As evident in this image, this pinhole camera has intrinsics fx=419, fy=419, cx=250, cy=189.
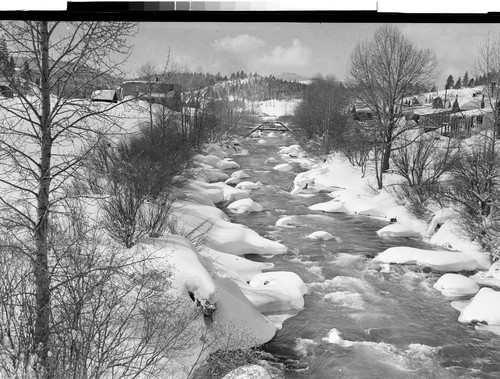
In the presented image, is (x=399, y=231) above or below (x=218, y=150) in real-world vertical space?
below

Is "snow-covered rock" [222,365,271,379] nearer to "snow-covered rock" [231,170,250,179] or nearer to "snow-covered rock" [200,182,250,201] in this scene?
"snow-covered rock" [231,170,250,179]

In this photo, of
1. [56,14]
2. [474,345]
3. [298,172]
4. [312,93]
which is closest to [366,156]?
[312,93]

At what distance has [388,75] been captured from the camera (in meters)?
2.91

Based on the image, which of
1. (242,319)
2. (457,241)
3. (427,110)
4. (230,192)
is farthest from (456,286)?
(230,192)

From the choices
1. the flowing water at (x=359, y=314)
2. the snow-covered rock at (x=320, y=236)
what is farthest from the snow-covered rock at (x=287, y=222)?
the snow-covered rock at (x=320, y=236)

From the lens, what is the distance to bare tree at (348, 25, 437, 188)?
2.35 meters

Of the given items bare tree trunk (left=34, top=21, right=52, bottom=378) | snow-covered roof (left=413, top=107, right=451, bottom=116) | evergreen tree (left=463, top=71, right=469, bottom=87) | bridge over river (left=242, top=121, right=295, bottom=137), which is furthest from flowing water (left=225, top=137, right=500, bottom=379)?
bare tree trunk (left=34, top=21, right=52, bottom=378)

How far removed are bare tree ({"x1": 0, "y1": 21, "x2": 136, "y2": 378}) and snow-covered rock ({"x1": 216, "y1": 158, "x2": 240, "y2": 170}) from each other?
6.37 feet

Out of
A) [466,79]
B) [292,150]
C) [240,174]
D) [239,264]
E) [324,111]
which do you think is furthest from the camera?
[240,174]

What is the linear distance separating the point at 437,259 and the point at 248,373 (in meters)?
2.51

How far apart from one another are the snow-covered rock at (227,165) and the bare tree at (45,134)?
1.94 meters

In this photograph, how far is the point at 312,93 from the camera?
275 cm

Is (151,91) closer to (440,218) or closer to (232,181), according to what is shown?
(232,181)

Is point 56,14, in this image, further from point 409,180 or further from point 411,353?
point 411,353
